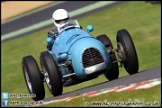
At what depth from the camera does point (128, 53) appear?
877 cm

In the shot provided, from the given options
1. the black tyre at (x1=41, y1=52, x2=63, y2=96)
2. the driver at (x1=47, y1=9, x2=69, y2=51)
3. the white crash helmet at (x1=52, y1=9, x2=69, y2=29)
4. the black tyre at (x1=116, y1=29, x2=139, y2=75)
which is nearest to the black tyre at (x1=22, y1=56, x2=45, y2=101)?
the black tyre at (x1=41, y1=52, x2=63, y2=96)

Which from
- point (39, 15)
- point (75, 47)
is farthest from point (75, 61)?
point (39, 15)

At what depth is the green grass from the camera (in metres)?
16.1

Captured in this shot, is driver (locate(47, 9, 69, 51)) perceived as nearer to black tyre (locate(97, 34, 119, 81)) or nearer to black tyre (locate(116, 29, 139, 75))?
black tyre (locate(97, 34, 119, 81))

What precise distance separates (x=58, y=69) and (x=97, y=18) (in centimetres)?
1665

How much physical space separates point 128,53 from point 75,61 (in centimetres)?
108

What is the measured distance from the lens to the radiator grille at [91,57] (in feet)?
27.1

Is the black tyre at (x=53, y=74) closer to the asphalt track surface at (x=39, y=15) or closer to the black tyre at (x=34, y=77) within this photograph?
the black tyre at (x=34, y=77)

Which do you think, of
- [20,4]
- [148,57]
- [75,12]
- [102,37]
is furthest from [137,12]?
[102,37]

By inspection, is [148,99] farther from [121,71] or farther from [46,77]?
[121,71]

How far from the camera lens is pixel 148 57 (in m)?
16.6

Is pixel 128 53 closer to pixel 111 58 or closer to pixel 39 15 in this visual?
pixel 111 58

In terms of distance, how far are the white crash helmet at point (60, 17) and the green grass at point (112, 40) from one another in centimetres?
578

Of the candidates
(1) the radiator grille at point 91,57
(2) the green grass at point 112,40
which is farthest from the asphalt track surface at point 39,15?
(1) the radiator grille at point 91,57
